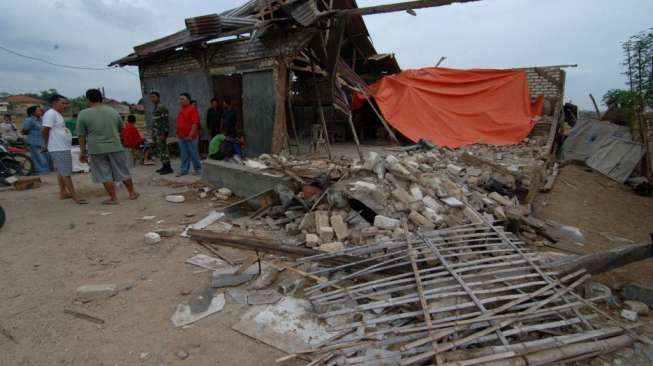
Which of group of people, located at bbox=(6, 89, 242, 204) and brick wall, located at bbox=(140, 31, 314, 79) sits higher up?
brick wall, located at bbox=(140, 31, 314, 79)

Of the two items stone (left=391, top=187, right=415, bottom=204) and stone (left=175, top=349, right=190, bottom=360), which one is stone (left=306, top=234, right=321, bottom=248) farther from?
stone (left=175, top=349, right=190, bottom=360)

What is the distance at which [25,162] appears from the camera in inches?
300

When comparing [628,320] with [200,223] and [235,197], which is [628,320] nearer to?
[200,223]

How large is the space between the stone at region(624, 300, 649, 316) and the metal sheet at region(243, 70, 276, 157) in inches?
263

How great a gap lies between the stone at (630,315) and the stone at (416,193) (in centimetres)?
199

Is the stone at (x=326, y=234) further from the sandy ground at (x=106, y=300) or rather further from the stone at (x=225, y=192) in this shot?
the stone at (x=225, y=192)

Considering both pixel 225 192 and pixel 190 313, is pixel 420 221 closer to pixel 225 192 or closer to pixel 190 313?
pixel 190 313

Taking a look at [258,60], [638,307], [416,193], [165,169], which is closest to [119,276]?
[416,193]

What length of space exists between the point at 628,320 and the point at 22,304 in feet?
14.8

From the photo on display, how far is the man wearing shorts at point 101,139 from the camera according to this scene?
4.63m

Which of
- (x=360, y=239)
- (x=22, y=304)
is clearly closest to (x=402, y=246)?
(x=360, y=239)

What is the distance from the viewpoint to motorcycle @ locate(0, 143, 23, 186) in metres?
6.94

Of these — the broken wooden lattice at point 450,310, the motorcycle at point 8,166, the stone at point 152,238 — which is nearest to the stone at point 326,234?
the broken wooden lattice at point 450,310

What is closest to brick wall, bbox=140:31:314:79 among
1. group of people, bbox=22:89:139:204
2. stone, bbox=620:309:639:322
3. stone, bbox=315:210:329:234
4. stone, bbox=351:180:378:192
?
group of people, bbox=22:89:139:204
